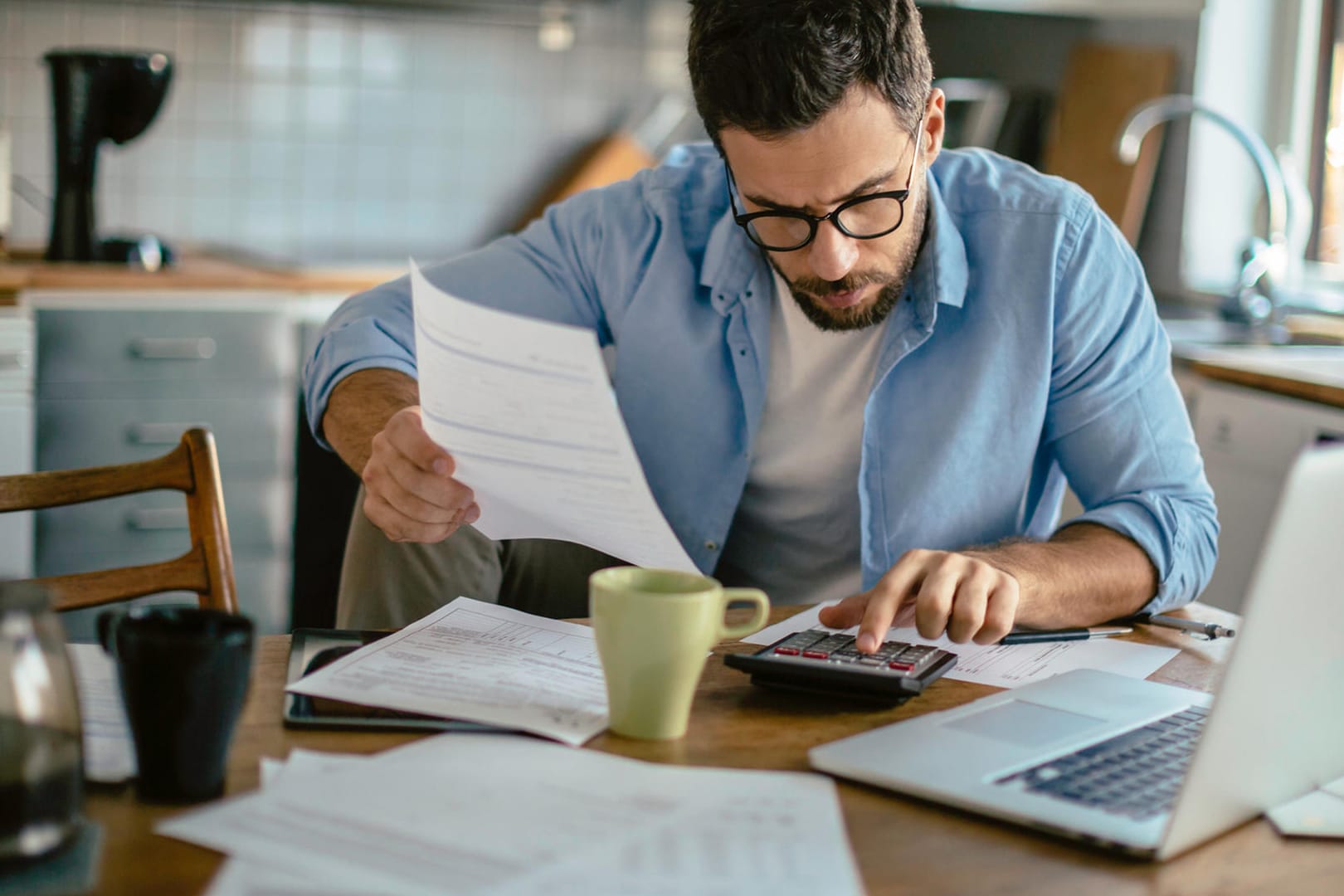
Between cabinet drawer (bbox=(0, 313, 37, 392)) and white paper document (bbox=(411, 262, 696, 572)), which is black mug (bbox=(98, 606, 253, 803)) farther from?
cabinet drawer (bbox=(0, 313, 37, 392))

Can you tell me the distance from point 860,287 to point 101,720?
2.72ft

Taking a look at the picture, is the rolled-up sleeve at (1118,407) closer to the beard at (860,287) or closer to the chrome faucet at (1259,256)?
the beard at (860,287)

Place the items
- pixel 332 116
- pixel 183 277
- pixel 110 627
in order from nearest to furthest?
pixel 110 627 < pixel 183 277 < pixel 332 116

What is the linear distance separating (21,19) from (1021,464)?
9.12ft

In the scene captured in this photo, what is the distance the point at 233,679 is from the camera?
702 mm

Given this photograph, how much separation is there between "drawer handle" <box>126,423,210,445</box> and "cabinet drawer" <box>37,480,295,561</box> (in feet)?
0.37

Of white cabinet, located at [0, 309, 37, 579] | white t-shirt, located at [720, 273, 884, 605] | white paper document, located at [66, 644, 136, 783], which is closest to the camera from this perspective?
white paper document, located at [66, 644, 136, 783]

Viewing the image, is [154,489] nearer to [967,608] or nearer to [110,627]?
[110,627]

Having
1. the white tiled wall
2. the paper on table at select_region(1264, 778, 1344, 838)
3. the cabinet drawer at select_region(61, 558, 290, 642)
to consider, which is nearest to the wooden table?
the paper on table at select_region(1264, 778, 1344, 838)

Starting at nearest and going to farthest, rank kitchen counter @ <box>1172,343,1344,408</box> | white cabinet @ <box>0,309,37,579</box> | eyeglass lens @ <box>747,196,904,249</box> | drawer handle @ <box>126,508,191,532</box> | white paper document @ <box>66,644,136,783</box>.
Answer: white paper document @ <box>66,644,136,783</box>
eyeglass lens @ <box>747,196,904,249</box>
kitchen counter @ <box>1172,343,1344,408</box>
white cabinet @ <box>0,309,37,579</box>
drawer handle @ <box>126,508,191,532</box>

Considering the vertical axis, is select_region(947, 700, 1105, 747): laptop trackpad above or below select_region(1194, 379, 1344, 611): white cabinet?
Answer: above

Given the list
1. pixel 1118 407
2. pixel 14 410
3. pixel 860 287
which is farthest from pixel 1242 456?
pixel 14 410

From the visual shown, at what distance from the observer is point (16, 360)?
265 cm

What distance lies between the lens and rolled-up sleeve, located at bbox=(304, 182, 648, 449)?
1.49 m
